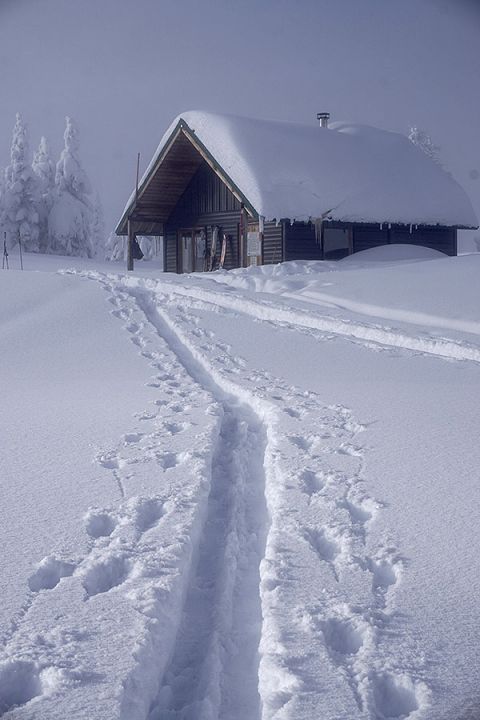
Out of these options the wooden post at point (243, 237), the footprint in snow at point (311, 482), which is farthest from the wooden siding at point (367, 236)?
the footprint in snow at point (311, 482)

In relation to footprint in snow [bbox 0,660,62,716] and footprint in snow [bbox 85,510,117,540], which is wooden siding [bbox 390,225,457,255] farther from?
footprint in snow [bbox 0,660,62,716]

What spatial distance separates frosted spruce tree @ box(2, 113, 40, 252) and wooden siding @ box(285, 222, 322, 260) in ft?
112

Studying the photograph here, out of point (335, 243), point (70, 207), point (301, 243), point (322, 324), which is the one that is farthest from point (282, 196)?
point (70, 207)

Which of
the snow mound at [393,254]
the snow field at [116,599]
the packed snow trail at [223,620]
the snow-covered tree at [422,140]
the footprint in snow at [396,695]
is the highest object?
the snow-covered tree at [422,140]

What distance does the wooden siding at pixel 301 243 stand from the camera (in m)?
23.6

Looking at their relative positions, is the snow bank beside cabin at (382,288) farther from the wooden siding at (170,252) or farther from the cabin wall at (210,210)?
the wooden siding at (170,252)

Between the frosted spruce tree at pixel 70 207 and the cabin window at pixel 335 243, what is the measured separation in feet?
110

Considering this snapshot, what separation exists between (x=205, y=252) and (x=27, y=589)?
24.0 metres

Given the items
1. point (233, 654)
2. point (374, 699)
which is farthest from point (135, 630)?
point (374, 699)

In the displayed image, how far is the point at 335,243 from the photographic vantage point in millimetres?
25219

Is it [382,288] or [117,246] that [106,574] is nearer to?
[382,288]

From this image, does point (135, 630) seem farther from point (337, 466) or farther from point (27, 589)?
point (337, 466)

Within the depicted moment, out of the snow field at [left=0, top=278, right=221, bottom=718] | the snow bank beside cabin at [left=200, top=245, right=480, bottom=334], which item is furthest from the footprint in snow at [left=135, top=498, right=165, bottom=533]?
the snow bank beside cabin at [left=200, top=245, right=480, bottom=334]

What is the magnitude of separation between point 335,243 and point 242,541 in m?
21.7
